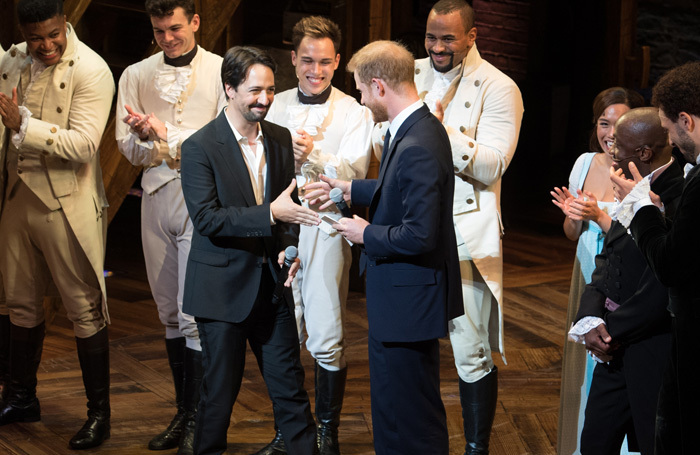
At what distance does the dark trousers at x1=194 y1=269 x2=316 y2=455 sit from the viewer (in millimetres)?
3074

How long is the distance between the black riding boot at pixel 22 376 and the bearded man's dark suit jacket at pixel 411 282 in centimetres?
170

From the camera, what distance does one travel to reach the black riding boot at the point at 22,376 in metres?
3.84

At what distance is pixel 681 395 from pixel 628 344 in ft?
1.58

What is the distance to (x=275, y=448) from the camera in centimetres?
360

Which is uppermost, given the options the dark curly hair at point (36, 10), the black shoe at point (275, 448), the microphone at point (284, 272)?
the dark curly hair at point (36, 10)

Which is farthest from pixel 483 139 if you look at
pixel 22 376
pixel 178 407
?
pixel 22 376

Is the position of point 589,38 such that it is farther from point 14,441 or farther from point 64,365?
point 14,441

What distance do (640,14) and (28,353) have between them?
7593 mm

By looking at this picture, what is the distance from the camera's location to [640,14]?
30.9 ft

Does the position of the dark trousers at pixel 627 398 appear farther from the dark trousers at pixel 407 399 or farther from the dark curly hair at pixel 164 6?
the dark curly hair at pixel 164 6

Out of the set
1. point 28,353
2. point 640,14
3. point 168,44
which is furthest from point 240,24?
point 640,14

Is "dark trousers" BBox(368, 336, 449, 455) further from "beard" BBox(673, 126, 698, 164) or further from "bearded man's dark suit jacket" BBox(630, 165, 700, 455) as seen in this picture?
"beard" BBox(673, 126, 698, 164)

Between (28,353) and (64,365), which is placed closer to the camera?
(28,353)

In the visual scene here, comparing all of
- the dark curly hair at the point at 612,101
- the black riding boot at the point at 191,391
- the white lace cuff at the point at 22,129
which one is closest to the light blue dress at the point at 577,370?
the dark curly hair at the point at 612,101
